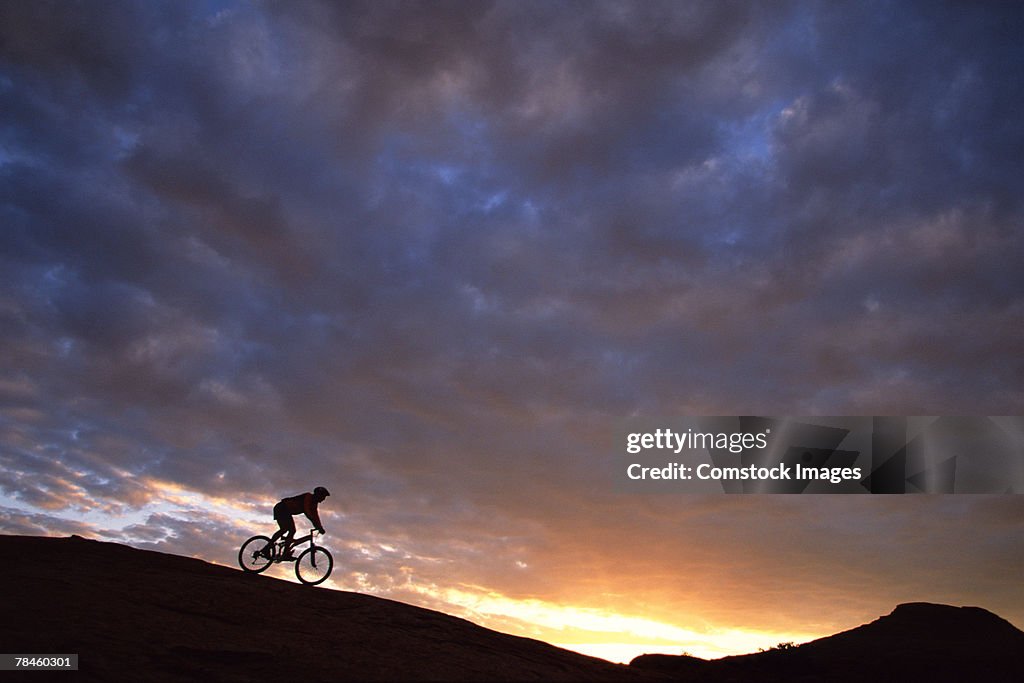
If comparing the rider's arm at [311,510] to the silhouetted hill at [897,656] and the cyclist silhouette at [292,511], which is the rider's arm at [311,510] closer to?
the cyclist silhouette at [292,511]

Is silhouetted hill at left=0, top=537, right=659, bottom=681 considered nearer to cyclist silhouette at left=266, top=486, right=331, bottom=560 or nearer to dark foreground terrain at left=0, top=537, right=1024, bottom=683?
dark foreground terrain at left=0, top=537, right=1024, bottom=683

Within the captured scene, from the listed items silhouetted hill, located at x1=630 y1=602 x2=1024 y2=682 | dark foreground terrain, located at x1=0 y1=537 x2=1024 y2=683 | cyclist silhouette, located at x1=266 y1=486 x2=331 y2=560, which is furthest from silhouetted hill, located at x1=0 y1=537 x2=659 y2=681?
silhouetted hill, located at x1=630 y1=602 x2=1024 y2=682

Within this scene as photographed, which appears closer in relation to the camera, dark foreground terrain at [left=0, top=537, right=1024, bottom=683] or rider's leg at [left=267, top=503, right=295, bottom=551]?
dark foreground terrain at [left=0, top=537, right=1024, bottom=683]

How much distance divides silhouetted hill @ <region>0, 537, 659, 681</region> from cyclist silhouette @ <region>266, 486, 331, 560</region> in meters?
2.37

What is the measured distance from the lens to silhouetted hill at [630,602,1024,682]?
1134 inches

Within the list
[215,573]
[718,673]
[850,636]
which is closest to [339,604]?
[215,573]

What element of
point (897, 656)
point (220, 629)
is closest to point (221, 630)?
point (220, 629)

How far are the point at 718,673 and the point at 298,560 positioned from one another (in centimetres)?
1876

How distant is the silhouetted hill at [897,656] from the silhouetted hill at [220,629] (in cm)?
805

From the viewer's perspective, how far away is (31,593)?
54.0 ft

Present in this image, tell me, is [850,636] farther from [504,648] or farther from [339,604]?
[339,604]

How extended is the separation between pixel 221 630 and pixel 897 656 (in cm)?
3303

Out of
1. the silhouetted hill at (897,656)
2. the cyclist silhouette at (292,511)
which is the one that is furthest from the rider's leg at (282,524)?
the silhouetted hill at (897,656)

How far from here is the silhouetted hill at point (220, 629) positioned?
1452 cm
